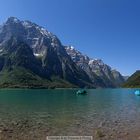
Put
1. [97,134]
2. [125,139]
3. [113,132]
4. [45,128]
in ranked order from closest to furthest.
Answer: [125,139], [97,134], [113,132], [45,128]

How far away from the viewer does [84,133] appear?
116ft

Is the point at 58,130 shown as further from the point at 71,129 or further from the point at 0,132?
the point at 0,132

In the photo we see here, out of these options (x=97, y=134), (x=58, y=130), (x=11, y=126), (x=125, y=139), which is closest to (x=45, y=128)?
(x=58, y=130)

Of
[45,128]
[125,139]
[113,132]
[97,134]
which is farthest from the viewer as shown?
[45,128]

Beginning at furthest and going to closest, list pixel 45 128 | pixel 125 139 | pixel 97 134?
1. pixel 45 128
2. pixel 97 134
3. pixel 125 139

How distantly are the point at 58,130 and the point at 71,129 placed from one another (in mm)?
2054

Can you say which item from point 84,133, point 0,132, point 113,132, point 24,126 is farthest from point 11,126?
point 113,132

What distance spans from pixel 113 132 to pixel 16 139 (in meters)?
13.2

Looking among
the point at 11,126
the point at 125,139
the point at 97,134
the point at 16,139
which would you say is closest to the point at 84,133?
the point at 97,134

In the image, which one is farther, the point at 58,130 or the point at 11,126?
the point at 11,126

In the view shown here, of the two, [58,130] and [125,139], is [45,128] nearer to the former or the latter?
[58,130]

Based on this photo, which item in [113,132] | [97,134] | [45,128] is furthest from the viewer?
[45,128]

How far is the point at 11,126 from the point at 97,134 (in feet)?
47.6

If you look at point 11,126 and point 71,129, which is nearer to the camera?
point 71,129
